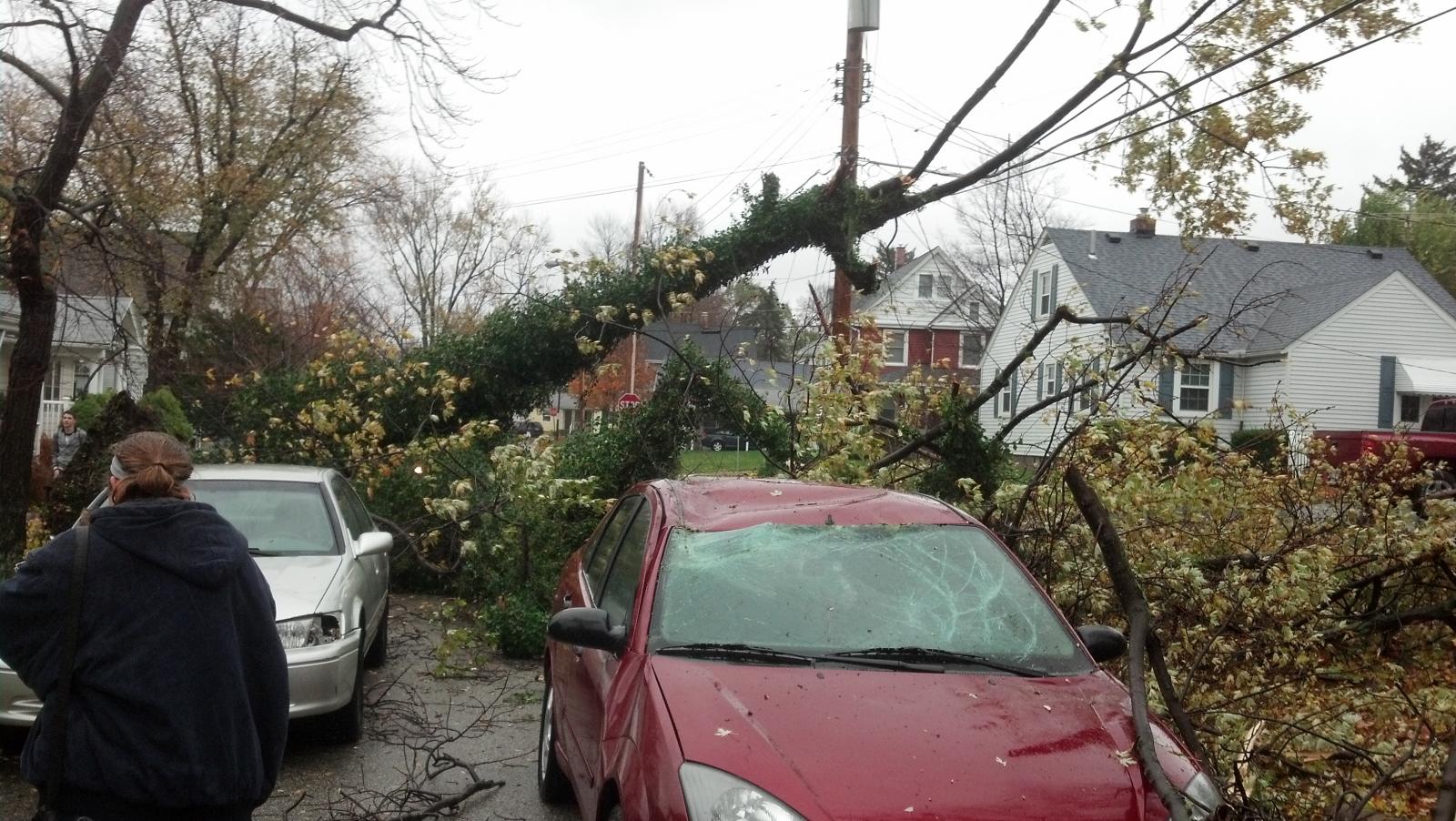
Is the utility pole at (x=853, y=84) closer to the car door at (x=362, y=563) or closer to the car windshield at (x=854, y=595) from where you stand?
the car door at (x=362, y=563)

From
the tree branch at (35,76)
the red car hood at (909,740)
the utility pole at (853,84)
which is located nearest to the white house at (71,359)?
the tree branch at (35,76)

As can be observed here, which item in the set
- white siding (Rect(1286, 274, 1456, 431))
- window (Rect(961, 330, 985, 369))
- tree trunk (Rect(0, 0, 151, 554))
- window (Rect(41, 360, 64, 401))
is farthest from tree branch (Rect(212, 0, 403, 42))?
window (Rect(961, 330, 985, 369))

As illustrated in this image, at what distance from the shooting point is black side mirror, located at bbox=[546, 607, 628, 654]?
4.23m

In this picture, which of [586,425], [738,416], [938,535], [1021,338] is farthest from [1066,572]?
[1021,338]

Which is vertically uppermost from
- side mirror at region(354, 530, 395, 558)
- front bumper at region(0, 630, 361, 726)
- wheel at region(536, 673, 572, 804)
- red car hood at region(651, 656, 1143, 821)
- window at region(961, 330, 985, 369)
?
window at region(961, 330, 985, 369)

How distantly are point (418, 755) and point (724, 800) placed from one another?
3.96 metres

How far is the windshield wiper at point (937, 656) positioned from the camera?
161 inches

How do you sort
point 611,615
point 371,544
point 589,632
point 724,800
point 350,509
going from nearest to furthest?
point 724,800
point 589,632
point 611,615
point 371,544
point 350,509

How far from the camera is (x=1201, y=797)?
359cm

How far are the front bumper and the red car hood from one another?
2.93 metres

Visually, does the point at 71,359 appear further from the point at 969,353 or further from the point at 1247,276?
the point at 969,353

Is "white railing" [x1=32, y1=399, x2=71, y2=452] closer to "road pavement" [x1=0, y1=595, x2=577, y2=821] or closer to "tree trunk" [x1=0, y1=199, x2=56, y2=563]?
"tree trunk" [x1=0, y1=199, x2=56, y2=563]

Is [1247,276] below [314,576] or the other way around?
the other way around

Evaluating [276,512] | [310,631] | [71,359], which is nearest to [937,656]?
[310,631]
